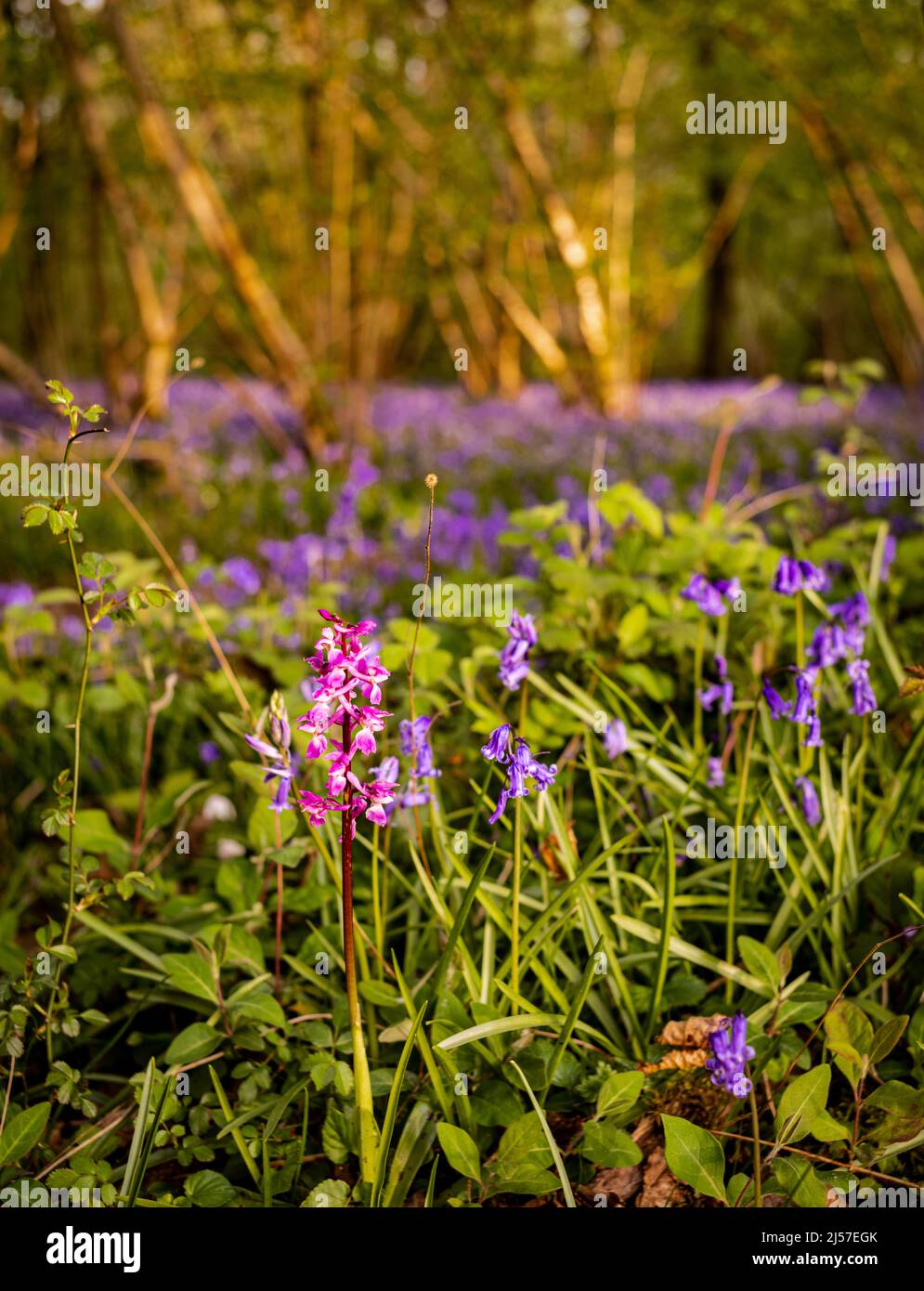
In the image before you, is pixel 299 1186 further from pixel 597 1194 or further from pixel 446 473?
pixel 446 473

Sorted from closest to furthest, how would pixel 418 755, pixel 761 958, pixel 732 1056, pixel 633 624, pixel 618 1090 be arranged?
pixel 732 1056
pixel 618 1090
pixel 761 958
pixel 418 755
pixel 633 624

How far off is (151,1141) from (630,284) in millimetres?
8149

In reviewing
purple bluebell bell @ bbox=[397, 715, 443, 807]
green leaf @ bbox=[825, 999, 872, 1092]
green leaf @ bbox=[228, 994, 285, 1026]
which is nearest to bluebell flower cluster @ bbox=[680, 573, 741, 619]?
purple bluebell bell @ bbox=[397, 715, 443, 807]

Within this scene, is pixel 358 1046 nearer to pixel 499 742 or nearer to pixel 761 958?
pixel 499 742

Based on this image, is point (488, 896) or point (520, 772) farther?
point (488, 896)

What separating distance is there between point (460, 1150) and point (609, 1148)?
0.21 m

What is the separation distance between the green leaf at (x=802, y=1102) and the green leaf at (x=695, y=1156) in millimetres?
98

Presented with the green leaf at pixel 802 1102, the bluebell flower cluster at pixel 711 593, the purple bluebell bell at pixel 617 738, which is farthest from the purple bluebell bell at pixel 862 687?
the green leaf at pixel 802 1102

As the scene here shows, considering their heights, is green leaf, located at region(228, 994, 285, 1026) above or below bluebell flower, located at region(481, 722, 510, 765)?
below

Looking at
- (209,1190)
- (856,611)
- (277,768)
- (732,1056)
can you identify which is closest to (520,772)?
(277,768)

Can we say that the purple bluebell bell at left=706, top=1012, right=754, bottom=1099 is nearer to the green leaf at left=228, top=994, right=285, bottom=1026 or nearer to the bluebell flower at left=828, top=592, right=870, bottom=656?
the green leaf at left=228, top=994, right=285, bottom=1026

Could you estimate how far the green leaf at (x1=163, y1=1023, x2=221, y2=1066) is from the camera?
1.43 meters

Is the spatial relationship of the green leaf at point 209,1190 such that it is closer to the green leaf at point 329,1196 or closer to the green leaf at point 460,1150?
the green leaf at point 329,1196

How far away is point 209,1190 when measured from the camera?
1.31 meters
